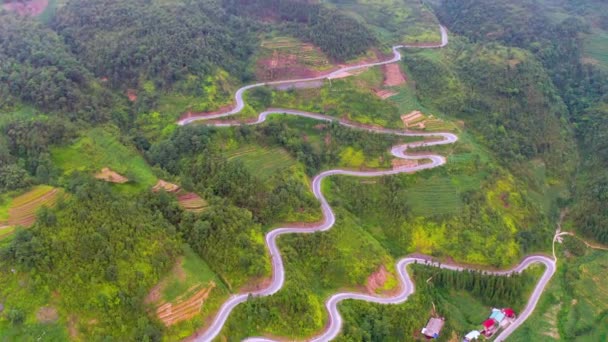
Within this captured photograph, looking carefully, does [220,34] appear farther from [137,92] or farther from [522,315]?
[522,315]

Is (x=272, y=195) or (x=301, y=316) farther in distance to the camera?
(x=272, y=195)

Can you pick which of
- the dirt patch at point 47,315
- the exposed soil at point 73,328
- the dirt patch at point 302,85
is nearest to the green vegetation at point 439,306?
the exposed soil at point 73,328

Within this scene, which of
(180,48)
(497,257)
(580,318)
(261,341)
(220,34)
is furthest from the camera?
(220,34)

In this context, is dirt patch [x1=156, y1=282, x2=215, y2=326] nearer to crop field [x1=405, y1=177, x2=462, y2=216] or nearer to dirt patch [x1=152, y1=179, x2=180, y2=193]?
dirt patch [x1=152, y1=179, x2=180, y2=193]

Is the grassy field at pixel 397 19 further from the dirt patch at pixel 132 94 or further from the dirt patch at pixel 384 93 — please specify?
the dirt patch at pixel 132 94

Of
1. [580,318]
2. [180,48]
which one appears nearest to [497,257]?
[580,318]

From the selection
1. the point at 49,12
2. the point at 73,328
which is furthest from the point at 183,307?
the point at 49,12

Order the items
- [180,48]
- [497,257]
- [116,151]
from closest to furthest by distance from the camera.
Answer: [497,257] < [116,151] < [180,48]
